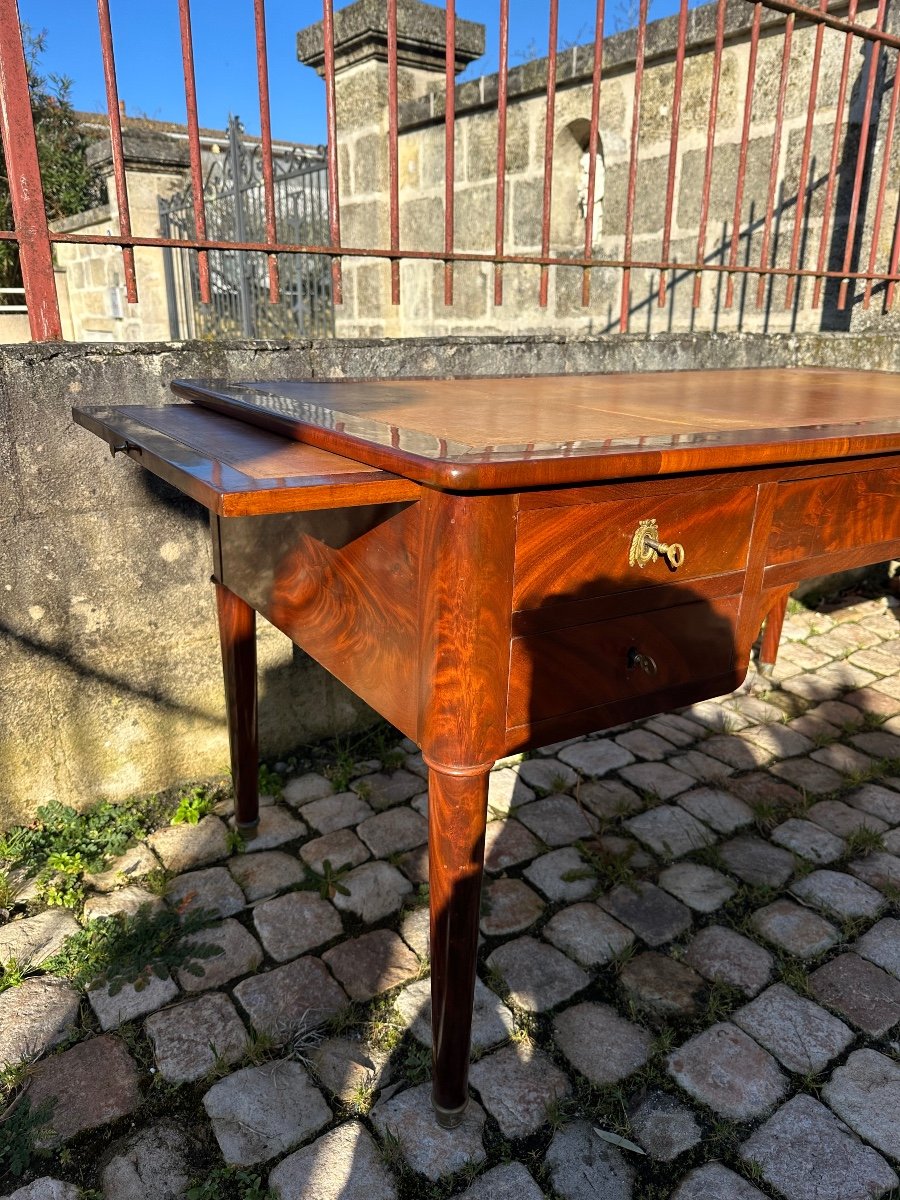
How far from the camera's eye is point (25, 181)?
6.43 ft

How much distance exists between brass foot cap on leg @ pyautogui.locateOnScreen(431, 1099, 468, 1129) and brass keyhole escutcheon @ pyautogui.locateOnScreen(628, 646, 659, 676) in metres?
0.84

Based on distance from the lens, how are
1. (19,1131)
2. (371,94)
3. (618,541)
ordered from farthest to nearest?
1. (371,94)
2. (19,1131)
3. (618,541)

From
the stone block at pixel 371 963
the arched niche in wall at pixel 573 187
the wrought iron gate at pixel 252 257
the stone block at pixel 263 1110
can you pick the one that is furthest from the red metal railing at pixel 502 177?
the wrought iron gate at pixel 252 257

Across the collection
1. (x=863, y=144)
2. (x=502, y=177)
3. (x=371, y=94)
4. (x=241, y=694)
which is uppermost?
(x=371, y=94)

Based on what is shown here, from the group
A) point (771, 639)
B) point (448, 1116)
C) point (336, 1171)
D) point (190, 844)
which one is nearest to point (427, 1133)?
point (448, 1116)

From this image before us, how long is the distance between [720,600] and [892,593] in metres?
3.45

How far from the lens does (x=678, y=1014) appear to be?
1.80 meters

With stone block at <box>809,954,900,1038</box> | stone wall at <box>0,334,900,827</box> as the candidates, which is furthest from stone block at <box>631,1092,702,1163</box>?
stone wall at <box>0,334,900,827</box>

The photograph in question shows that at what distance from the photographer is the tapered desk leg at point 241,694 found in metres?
2.15

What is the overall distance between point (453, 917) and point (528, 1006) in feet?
1.86

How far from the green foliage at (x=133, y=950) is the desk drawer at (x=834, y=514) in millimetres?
1504

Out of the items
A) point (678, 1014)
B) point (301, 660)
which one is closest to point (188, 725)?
point (301, 660)

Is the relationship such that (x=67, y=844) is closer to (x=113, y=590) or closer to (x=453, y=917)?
(x=113, y=590)

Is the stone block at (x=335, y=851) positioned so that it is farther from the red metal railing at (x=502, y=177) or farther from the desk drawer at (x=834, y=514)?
the red metal railing at (x=502, y=177)
